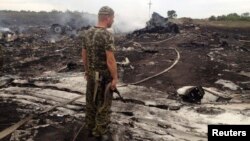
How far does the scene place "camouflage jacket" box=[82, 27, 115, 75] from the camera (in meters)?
5.75

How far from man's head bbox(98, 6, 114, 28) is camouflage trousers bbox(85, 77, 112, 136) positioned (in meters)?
0.91

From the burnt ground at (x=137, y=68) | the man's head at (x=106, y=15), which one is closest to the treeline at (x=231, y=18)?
the burnt ground at (x=137, y=68)

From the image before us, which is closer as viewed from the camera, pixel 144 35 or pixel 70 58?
pixel 70 58

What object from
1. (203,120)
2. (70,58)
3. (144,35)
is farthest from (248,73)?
(144,35)

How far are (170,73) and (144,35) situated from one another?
46.2 feet

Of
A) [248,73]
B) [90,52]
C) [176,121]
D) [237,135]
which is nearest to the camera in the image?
[237,135]

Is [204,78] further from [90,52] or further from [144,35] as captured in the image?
[144,35]

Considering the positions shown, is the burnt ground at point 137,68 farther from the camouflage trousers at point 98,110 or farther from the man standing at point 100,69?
the man standing at point 100,69

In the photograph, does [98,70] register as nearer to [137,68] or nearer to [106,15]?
[106,15]

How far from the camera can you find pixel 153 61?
1429 centimetres

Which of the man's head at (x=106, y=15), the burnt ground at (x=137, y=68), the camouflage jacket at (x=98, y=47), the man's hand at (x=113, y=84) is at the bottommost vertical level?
the burnt ground at (x=137, y=68)

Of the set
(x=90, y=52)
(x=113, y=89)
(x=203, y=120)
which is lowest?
(x=203, y=120)

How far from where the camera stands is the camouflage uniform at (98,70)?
5773 millimetres

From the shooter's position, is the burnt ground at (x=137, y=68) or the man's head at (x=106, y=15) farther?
the burnt ground at (x=137, y=68)
